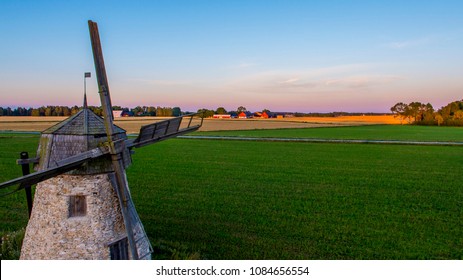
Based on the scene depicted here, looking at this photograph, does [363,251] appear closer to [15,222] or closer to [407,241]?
[407,241]

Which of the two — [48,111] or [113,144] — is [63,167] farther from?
[48,111]

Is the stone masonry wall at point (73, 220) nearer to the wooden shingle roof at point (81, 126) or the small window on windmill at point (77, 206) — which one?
the small window on windmill at point (77, 206)

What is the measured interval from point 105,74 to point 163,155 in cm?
2956

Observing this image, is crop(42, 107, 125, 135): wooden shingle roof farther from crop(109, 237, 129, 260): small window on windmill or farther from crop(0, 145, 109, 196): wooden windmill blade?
crop(109, 237, 129, 260): small window on windmill

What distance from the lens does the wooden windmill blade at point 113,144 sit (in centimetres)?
755

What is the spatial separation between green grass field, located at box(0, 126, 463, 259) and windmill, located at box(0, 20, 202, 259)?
14.6 ft

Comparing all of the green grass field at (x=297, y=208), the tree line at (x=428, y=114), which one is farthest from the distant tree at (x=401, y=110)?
the green grass field at (x=297, y=208)

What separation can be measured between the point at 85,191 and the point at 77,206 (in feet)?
1.30

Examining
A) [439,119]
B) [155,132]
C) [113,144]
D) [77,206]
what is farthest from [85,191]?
[439,119]

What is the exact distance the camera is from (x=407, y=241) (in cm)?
1291

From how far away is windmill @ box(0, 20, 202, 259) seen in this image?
750 centimetres

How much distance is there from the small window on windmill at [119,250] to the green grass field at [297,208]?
371cm

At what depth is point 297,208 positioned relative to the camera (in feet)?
55.7
